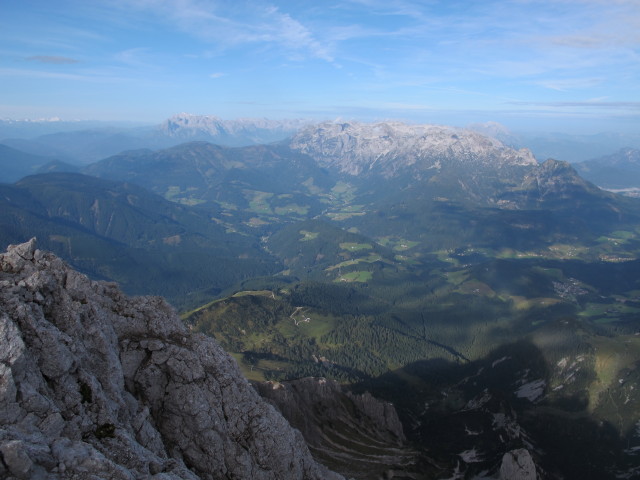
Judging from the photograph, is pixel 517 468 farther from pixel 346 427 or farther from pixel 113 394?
pixel 113 394

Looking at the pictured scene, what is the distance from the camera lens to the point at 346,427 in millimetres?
103250

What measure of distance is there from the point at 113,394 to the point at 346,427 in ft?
270

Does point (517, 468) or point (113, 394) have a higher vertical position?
point (113, 394)

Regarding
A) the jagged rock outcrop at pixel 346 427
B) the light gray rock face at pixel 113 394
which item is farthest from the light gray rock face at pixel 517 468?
the light gray rock face at pixel 113 394

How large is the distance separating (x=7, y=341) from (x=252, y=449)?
2655cm

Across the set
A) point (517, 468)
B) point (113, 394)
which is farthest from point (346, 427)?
point (113, 394)

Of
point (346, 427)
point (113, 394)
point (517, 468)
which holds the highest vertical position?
point (113, 394)

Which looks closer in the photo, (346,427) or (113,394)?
(113,394)

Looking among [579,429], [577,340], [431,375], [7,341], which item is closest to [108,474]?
[7,341]

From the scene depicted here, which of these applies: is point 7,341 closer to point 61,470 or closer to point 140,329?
point 61,470

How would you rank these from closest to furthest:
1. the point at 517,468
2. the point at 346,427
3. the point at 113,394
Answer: the point at 113,394
the point at 517,468
the point at 346,427

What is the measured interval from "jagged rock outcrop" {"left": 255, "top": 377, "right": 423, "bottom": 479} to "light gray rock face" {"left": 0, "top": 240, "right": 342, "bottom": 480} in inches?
1554

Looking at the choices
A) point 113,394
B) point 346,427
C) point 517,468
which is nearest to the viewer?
point 113,394

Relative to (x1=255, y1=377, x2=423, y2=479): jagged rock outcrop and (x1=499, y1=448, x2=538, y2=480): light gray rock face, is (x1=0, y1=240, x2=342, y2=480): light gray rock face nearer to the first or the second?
(x1=255, y1=377, x2=423, y2=479): jagged rock outcrop
